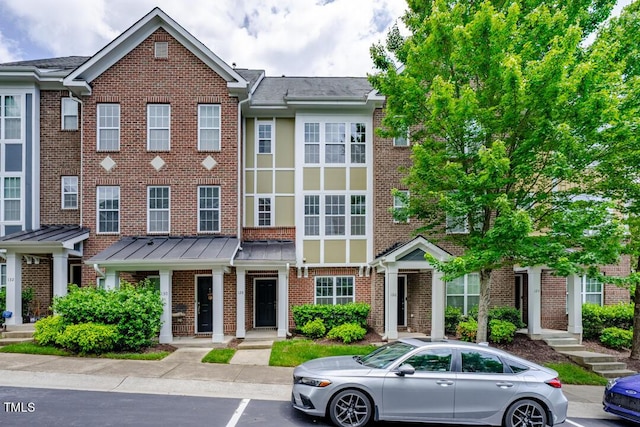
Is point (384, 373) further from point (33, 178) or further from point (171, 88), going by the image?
point (33, 178)

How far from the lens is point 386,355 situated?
734 cm

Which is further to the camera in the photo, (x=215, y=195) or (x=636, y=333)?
(x=215, y=195)

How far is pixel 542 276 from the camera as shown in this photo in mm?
15328

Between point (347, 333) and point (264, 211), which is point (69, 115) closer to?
point (264, 211)

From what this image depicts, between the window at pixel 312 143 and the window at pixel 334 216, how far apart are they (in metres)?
1.61

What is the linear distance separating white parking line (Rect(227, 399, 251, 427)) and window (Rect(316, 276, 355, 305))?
753 cm

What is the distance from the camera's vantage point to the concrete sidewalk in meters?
8.41

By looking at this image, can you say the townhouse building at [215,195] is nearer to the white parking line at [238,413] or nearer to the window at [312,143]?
the window at [312,143]

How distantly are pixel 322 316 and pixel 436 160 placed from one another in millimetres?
6933

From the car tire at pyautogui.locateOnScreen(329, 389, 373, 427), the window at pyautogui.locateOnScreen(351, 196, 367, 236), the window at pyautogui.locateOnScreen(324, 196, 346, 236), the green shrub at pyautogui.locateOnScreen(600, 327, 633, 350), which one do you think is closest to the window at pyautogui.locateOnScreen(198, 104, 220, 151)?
the window at pyautogui.locateOnScreen(324, 196, 346, 236)

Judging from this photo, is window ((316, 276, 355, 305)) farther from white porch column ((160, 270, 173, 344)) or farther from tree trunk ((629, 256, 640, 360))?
tree trunk ((629, 256, 640, 360))

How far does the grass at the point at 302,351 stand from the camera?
10953mm

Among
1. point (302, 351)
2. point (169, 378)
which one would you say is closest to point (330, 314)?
point (302, 351)

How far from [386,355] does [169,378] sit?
16.8 ft
